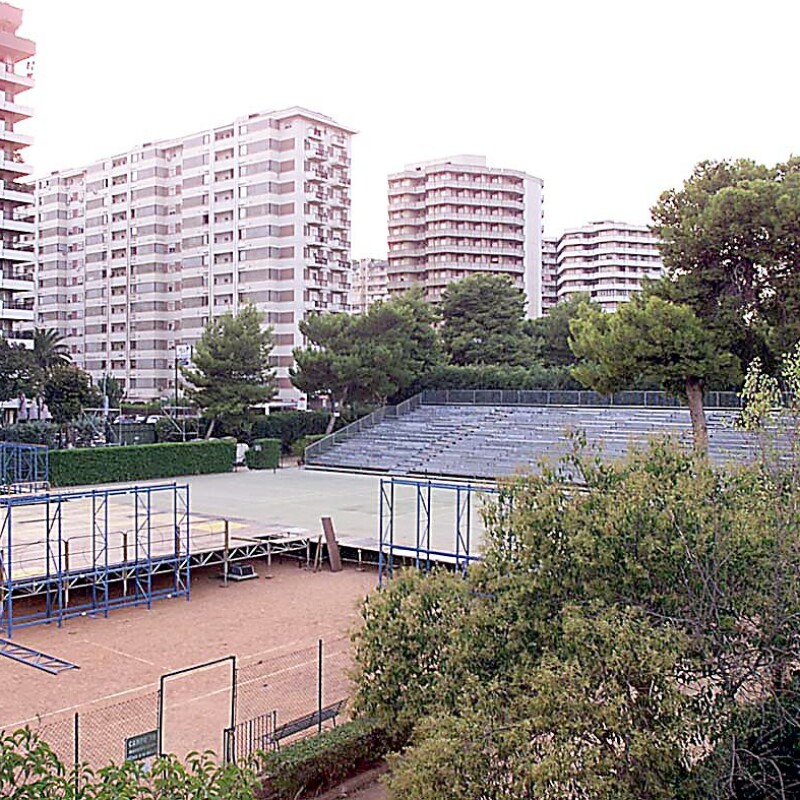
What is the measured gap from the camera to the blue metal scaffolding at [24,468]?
116ft

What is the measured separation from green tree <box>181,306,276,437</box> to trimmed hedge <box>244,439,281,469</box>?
1861 mm

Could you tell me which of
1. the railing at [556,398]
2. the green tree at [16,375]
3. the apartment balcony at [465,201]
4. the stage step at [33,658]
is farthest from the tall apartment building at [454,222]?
the stage step at [33,658]

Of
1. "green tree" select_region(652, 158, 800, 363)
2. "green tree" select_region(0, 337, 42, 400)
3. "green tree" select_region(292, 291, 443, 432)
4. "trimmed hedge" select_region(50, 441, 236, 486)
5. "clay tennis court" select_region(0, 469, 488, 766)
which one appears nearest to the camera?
"clay tennis court" select_region(0, 469, 488, 766)

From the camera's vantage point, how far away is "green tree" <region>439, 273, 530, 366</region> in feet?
215

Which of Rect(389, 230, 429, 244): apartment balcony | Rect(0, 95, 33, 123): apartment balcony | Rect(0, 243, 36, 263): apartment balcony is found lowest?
Rect(0, 243, 36, 263): apartment balcony

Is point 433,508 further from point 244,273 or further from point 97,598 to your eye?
point 244,273

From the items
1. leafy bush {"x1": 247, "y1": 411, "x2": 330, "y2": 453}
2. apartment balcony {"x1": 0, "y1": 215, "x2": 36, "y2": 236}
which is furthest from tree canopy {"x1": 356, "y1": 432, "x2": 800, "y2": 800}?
apartment balcony {"x1": 0, "y1": 215, "x2": 36, "y2": 236}

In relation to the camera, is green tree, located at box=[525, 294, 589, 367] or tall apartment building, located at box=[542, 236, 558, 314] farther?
tall apartment building, located at box=[542, 236, 558, 314]

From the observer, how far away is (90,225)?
84.4m

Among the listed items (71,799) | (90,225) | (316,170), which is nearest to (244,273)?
(316,170)

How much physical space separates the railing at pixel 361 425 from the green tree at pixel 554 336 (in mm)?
15292

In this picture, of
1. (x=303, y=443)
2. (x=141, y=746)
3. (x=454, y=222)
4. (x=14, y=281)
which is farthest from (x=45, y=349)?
(x=141, y=746)

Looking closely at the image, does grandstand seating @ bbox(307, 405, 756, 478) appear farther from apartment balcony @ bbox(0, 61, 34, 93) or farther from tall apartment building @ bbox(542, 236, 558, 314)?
→ tall apartment building @ bbox(542, 236, 558, 314)

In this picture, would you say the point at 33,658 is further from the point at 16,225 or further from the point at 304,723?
the point at 16,225
